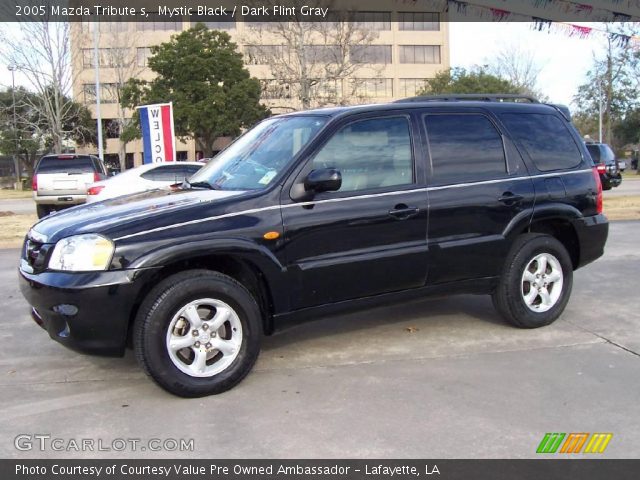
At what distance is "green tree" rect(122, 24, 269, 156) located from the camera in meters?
39.4

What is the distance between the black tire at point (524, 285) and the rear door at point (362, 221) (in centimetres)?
89

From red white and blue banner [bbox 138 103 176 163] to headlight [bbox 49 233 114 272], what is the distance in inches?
561

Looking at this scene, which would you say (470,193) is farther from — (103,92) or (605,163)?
(103,92)

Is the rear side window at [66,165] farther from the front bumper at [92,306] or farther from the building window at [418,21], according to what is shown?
the building window at [418,21]

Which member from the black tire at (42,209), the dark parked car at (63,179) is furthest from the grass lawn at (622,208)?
the black tire at (42,209)

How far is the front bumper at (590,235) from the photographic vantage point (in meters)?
5.50

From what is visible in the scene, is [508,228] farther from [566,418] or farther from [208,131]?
[208,131]

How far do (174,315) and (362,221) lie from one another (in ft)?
4.88

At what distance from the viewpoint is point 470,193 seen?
16.1ft

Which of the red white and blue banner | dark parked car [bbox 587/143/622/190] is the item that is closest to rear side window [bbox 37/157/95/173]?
the red white and blue banner

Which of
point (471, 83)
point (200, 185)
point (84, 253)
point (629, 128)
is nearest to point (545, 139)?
point (200, 185)

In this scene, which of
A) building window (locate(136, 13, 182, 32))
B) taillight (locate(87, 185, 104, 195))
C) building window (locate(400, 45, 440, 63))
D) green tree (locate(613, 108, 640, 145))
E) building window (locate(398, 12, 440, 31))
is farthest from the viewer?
building window (locate(400, 45, 440, 63))

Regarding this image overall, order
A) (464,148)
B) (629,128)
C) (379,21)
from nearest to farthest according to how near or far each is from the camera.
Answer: (464,148) < (629,128) < (379,21)
